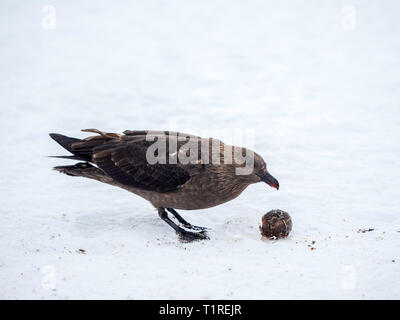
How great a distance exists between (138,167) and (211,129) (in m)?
3.28

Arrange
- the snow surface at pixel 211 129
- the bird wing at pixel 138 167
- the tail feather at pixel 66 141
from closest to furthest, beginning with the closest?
the snow surface at pixel 211 129 < the bird wing at pixel 138 167 < the tail feather at pixel 66 141

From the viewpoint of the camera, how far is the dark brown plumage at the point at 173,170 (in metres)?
4.79

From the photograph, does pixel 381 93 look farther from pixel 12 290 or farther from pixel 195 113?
pixel 12 290

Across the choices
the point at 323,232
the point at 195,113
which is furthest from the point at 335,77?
the point at 323,232

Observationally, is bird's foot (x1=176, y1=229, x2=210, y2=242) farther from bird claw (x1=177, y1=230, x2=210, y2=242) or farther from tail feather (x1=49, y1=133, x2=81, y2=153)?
tail feather (x1=49, y1=133, x2=81, y2=153)

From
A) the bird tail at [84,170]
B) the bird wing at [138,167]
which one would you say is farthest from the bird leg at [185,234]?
the bird tail at [84,170]

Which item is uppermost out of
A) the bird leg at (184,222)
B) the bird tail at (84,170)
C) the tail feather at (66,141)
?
the tail feather at (66,141)

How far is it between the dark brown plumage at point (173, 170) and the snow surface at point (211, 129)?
1.40ft

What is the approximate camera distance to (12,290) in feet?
12.8

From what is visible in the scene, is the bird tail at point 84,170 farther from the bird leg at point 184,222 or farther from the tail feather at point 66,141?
the bird leg at point 184,222

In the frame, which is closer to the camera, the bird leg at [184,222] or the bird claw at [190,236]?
the bird claw at [190,236]

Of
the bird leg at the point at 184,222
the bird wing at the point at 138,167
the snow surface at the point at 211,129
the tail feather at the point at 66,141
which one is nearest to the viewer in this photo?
the snow surface at the point at 211,129

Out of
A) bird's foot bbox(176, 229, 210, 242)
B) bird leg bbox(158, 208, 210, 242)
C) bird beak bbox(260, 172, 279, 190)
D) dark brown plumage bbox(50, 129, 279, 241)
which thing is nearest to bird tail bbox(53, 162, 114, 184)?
dark brown plumage bbox(50, 129, 279, 241)

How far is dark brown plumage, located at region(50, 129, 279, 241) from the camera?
479 centimetres
